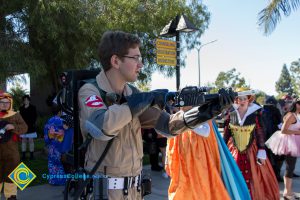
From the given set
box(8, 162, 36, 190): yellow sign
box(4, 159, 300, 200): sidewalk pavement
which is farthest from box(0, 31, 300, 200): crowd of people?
box(4, 159, 300, 200): sidewalk pavement

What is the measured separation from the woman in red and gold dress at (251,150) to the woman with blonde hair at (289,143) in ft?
1.74

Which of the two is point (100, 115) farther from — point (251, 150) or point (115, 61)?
point (251, 150)

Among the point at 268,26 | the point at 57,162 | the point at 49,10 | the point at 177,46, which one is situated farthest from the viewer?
the point at 268,26

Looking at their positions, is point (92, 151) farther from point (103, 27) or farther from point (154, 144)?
point (103, 27)

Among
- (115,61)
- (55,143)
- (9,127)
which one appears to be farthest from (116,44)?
(55,143)

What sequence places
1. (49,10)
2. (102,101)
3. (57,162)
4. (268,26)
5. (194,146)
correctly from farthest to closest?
(268,26) → (49,10) → (57,162) → (194,146) → (102,101)

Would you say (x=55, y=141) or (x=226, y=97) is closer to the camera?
(x=226, y=97)

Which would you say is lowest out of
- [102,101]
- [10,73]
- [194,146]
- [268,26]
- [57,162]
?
[57,162]

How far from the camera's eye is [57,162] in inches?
257

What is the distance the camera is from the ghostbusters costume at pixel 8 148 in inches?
205

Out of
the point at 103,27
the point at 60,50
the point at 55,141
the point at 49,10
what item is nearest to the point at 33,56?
the point at 60,50

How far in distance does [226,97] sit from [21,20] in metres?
8.97

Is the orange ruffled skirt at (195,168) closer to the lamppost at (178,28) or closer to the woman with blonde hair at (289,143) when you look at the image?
the woman with blonde hair at (289,143)

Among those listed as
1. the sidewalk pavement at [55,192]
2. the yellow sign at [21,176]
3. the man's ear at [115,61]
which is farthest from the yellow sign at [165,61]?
the man's ear at [115,61]
